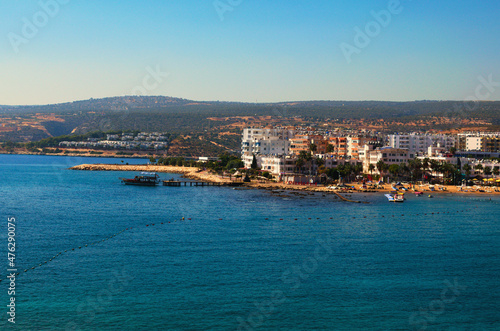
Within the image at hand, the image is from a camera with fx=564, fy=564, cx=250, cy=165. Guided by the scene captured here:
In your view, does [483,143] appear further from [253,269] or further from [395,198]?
[253,269]

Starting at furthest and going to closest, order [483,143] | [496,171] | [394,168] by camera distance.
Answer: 1. [483,143]
2. [394,168]
3. [496,171]

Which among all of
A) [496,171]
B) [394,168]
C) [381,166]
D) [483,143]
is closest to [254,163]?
[381,166]

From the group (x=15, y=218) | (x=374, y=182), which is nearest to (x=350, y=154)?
(x=374, y=182)

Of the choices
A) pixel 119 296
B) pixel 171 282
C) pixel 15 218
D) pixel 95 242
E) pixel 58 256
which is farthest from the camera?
pixel 15 218

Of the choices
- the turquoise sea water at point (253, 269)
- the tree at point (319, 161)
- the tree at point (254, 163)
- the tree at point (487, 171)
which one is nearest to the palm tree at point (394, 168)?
the tree at point (319, 161)

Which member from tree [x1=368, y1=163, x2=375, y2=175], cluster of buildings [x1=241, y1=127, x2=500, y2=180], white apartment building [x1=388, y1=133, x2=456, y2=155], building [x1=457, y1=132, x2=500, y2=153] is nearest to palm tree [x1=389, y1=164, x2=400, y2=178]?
cluster of buildings [x1=241, y1=127, x2=500, y2=180]

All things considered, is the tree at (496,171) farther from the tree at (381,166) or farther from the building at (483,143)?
the building at (483,143)

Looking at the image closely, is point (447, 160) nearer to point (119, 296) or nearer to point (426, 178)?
point (426, 178)
